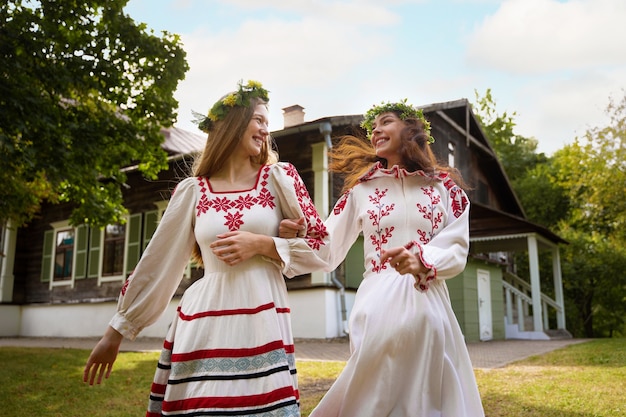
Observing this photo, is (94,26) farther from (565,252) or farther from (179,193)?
(565,252)

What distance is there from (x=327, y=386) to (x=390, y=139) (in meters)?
3.61

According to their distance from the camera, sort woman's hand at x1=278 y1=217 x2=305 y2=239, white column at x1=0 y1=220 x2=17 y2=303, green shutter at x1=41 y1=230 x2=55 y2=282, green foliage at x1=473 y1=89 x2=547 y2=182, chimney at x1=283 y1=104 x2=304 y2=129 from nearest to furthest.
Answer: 1. woman's hand at x1=278 y1=217 x2=305 y2=239
2. chimney at x1=283 y1=104 x2=304 y2=129
3. green shutter at x1=41 y1=230 x2=55 y2=282
4. white column at x1=0 y1=220 x2=17 y2=303
5. green foliage at x1=473 y1=89 x2=547 y2=182

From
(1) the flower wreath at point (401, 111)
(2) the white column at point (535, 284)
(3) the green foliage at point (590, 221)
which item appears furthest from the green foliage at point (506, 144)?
(1) the flower wreath at point (401, 111)

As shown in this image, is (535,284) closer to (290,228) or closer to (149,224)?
(149,224)

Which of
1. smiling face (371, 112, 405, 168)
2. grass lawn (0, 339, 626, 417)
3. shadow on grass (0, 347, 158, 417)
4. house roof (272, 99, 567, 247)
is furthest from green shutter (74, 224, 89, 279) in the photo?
smiling face (371, 112, 405, 168)

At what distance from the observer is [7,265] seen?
1905cm

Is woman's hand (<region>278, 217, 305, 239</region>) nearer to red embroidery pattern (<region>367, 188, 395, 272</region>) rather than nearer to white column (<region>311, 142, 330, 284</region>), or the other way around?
red embroidery pattern (<region>367, 188, 395, 272</region>)

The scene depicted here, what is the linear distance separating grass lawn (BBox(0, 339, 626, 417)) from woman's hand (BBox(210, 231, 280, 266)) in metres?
2.76

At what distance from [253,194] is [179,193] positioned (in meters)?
0.34

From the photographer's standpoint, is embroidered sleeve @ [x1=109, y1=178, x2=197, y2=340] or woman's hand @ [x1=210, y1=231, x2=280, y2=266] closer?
woman's hand @ [x1=210, y1=231, x2=280, y2=266]

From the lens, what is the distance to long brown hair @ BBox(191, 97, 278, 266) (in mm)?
2535

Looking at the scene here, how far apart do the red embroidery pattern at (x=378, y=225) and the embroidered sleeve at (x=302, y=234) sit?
43 centimetres

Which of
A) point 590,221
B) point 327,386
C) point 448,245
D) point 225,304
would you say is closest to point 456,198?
point 448,245

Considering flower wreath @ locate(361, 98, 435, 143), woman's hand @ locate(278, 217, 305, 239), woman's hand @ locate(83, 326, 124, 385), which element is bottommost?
woman's hand @ locate(83, 326, 124, 385)
